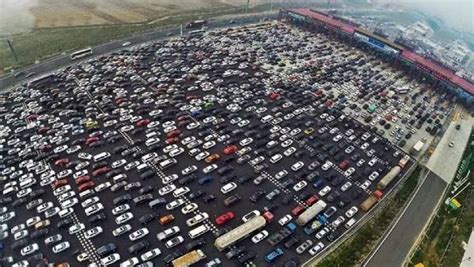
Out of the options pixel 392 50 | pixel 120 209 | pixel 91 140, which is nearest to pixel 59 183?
pixel 91 140

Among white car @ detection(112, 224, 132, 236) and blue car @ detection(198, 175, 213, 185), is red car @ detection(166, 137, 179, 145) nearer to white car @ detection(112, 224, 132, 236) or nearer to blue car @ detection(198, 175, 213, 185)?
blue car @ detection(198, 175, 213, 185)

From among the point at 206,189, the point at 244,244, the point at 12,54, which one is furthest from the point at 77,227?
the point at 12,54

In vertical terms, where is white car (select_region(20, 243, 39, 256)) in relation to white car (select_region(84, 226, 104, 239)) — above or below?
below

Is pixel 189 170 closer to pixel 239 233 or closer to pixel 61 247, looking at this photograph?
pixel 239 233

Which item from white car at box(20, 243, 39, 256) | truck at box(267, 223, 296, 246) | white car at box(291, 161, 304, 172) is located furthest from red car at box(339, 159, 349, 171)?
white car at box(20, 243, 39, 256)

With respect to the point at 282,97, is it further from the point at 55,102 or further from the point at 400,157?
A: the point at 55,102
